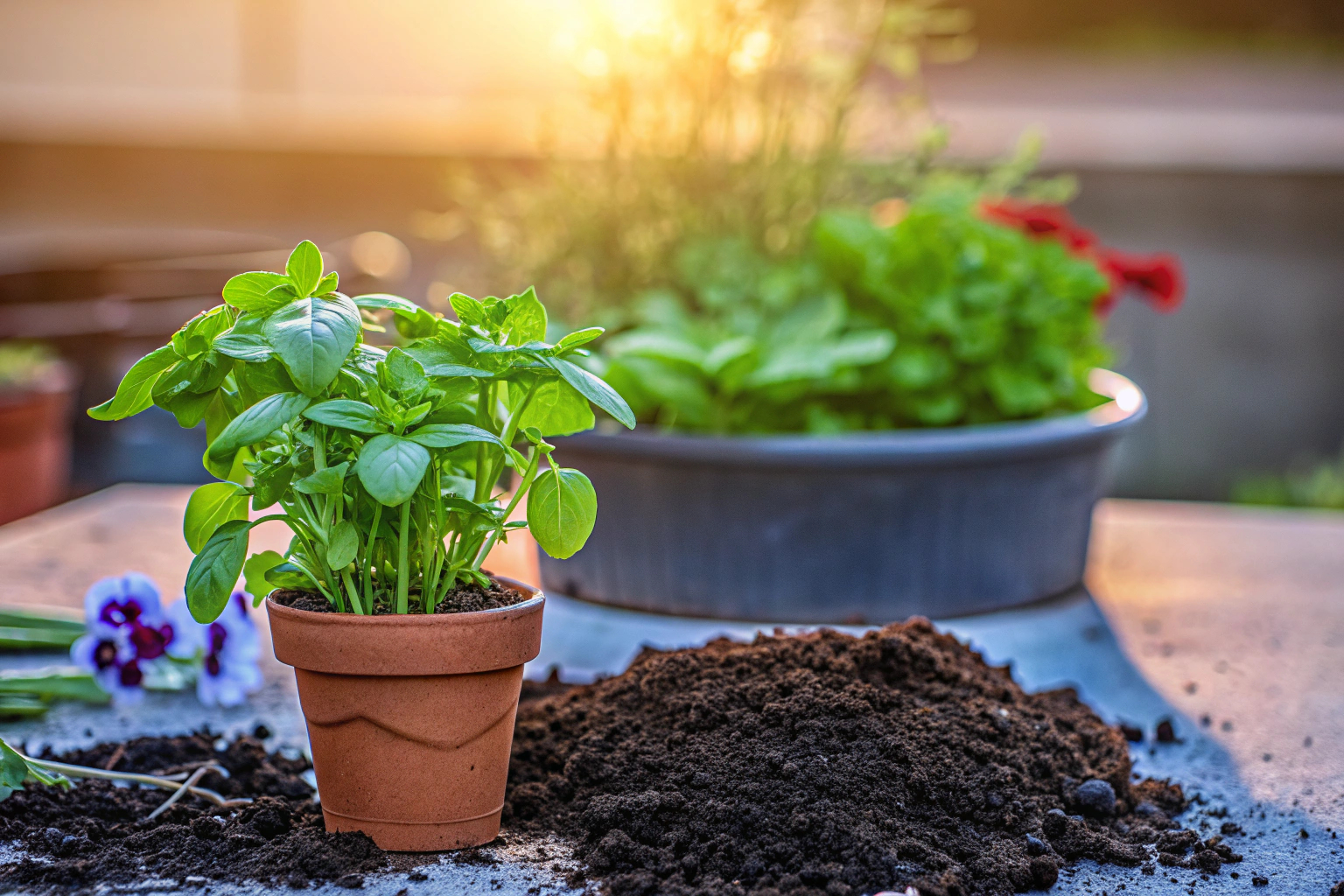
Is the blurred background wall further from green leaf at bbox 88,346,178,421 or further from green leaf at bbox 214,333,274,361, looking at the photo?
green leaf at bbox 214,333,274,361

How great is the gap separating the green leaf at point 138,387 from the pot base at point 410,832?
1.56ft

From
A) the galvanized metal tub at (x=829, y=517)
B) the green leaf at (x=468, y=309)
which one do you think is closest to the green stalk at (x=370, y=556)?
the green leaf at (x=468, y=309)

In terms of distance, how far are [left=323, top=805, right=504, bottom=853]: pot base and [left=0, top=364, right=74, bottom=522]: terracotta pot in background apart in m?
2.52

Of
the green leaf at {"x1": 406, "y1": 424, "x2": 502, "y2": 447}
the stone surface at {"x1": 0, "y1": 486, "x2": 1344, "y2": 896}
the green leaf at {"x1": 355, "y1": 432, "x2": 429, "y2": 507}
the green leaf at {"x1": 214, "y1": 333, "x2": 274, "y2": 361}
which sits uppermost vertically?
the green leaf at {"x1": 214, "y1": 333, "x2": 274, "y2": 361}

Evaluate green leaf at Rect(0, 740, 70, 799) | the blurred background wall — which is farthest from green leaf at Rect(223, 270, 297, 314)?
the blurred background wall

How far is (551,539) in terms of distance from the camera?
1244 millimetres

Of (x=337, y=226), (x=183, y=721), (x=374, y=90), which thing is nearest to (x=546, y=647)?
(x=183, y=721)

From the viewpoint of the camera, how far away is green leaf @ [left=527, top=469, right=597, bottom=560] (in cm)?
124

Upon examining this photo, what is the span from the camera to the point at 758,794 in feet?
4.33

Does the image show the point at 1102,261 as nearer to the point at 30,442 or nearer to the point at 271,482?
the point at 271,482

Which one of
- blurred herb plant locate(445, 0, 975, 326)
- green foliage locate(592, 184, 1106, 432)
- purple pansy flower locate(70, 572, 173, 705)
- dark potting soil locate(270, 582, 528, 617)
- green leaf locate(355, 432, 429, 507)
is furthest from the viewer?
blurred herb plant locate(445, 0, 975, 326)

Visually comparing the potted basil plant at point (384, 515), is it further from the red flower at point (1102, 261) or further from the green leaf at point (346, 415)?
the red flower at point (1102, 261)

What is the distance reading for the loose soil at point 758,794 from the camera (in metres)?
1.24

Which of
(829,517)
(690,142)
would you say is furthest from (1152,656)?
(690,142)
